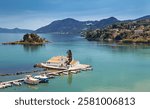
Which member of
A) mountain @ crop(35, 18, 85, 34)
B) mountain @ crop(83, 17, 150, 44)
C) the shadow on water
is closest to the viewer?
the shadow on water

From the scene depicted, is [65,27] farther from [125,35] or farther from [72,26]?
[125,35]

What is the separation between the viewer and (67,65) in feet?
23.5

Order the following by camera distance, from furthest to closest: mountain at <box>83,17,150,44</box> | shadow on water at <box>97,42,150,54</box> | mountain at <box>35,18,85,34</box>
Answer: mountain at <box>35,18,85,34</box> < mountain at <box>83,17,150,44</box> < shadow on water at <box>97,42,150,54</box>

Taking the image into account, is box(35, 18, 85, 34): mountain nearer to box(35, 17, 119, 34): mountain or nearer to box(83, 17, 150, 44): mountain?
box(35, 17, 119, 34): mountain

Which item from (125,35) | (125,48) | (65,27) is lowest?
(125,48)

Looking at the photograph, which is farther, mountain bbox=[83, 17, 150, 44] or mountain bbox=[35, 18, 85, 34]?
mountain bbox=[35, 18, 85, 34]

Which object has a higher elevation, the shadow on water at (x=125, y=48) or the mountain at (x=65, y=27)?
the mountain at (x=65, y=27)

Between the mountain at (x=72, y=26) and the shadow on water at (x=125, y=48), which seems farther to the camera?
the mountain at (x=72, y=26)

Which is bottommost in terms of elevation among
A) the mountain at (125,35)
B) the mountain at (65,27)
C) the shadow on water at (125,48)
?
the shadow on water at (125,48)

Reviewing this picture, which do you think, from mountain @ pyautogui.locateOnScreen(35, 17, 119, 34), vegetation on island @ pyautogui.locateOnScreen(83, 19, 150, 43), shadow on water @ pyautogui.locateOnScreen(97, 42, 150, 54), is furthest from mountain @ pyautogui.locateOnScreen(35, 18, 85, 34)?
shadow on water @ pyautogui.locateOnScreen(97, 42, 150, 54)

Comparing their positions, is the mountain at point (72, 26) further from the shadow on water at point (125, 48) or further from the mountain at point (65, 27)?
the shadow on water at point (125, 48)

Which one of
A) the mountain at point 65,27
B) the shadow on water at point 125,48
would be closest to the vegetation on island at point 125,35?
the shadow on water at point 125,48

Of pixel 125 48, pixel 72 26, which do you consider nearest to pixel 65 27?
pixel 72 26

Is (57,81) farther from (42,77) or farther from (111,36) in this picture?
(111,36)
